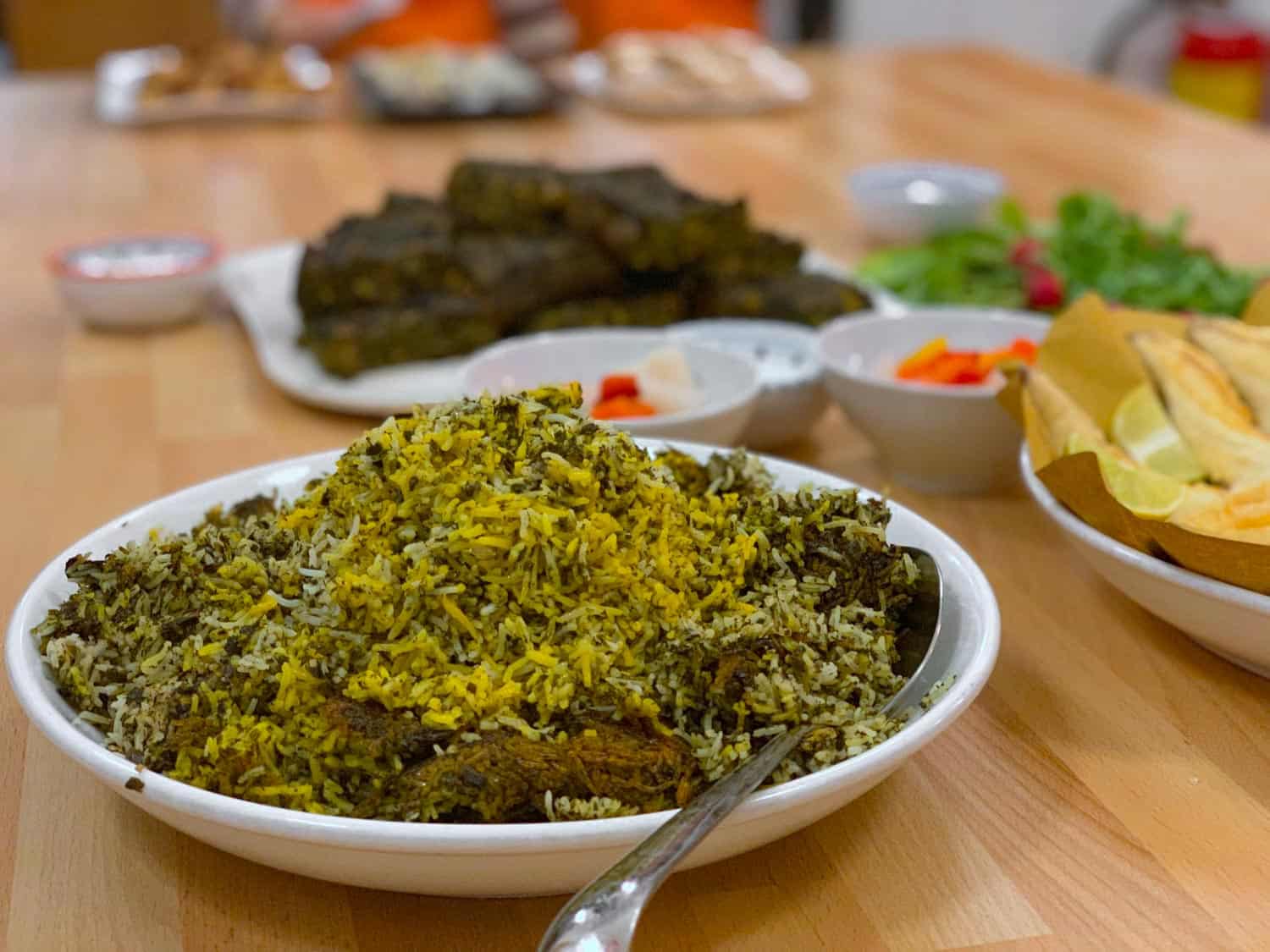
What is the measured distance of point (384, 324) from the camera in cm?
203

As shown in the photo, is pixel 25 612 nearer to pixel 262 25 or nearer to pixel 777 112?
pixel 777 112

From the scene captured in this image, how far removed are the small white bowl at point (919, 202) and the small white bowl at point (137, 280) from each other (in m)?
1.23

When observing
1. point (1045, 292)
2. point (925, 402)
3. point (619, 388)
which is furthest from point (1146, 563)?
point (1045, 292)

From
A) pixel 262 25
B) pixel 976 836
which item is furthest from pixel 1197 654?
pixel 262 25

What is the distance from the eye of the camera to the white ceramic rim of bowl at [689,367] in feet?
4.99

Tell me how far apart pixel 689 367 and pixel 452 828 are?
3.19 ft

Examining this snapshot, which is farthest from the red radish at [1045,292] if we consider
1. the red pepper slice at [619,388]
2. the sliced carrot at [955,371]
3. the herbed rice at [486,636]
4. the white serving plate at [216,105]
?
the white serving plate at [216,105]

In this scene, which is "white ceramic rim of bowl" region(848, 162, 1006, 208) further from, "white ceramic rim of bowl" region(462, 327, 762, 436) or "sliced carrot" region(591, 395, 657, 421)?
"sliced carrot" region(591, 395, 657, 421)

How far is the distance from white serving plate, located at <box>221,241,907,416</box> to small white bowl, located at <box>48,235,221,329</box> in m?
0.06

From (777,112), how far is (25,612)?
3.20m

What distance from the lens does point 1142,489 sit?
1.25m

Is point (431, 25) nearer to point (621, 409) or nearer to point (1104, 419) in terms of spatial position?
point (621, 409)

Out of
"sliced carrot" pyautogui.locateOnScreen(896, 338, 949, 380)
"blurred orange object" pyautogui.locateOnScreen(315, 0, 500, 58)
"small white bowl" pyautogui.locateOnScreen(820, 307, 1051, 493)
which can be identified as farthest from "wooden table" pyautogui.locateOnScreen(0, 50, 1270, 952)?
"blurred orange object" pyautogui.locateOnScreen(315, 0, 500, 58)

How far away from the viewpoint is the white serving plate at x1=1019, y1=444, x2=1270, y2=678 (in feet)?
3.67
